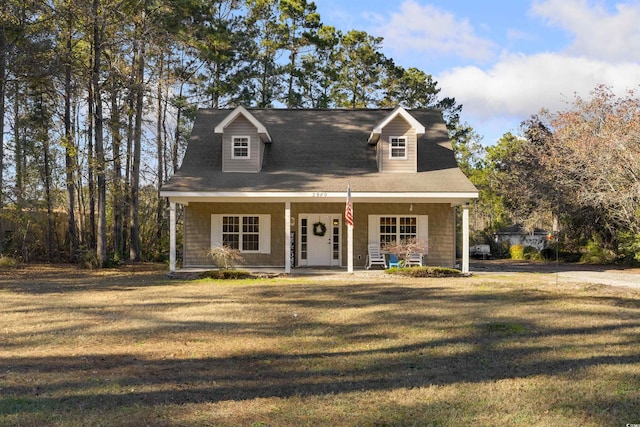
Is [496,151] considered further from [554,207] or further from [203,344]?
[203,344]

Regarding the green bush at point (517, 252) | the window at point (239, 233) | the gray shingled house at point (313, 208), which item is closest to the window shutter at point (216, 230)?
the gray shingled house at point (313, 208)

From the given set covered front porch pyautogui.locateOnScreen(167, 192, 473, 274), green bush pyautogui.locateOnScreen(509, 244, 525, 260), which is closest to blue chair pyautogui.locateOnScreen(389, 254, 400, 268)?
covered front porch pyautogui.locateOnScreen(167, 192, 473, 274)

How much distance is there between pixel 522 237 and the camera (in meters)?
37.5

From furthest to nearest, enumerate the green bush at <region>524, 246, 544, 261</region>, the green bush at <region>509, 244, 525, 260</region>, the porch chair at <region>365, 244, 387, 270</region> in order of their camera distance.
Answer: the green bush at <region>509, 244, 525, 260</region> → the green bush at <region>524, 246, 544, 261</region> → the porch chair at <region>365, 244, 387, 270</region>

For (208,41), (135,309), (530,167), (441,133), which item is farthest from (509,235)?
(135,309)

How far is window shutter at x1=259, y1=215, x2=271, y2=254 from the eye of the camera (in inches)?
779

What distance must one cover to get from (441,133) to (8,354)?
18.0 metres

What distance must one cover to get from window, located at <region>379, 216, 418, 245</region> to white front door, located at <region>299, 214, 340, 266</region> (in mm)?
1621

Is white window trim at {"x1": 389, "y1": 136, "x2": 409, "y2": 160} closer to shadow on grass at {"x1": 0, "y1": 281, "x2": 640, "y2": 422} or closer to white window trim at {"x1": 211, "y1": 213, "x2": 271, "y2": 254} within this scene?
white window trim at {"x1": 211, "y1": 213, "x2": 271, "y2": 254}

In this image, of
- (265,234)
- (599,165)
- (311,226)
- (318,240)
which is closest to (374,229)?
(318,240)

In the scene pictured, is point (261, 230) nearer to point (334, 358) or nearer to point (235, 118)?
point (235, 118)

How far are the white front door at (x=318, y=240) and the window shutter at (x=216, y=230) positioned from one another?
113 inches

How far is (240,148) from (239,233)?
9.96 feet

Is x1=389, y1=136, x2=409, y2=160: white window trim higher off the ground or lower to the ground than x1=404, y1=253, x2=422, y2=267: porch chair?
higher
